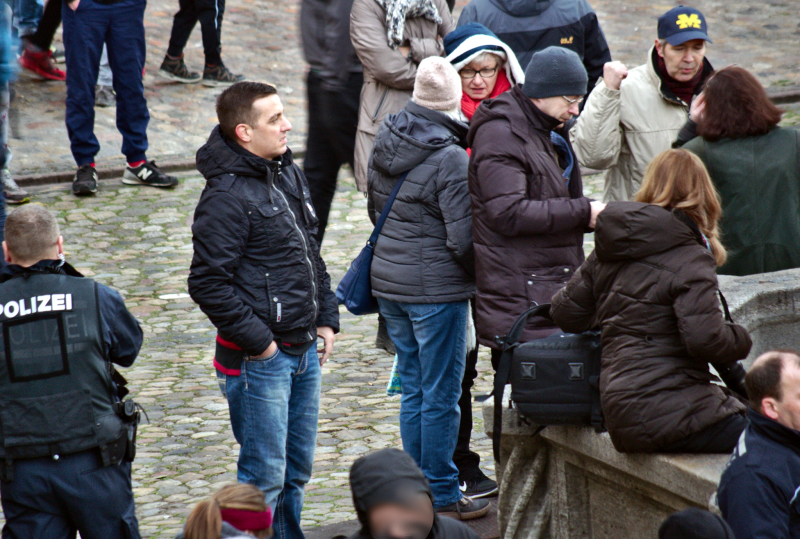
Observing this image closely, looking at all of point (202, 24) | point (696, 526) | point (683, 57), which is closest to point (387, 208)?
point (683, 57)

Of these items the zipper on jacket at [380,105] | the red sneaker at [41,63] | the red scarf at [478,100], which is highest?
the red scarf at [478,100]

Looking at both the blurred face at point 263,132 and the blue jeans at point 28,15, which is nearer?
the blurred face at point 263,132

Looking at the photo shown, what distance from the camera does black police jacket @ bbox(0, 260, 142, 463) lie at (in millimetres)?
3867

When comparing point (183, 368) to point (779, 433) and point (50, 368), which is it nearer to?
point (50, 368)

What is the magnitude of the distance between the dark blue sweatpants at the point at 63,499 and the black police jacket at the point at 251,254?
2.38 feet

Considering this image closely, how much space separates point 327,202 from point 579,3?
7.62 feet

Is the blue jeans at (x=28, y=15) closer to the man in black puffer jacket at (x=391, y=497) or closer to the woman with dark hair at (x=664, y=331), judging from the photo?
the woman with dark hair at (x=664, y=331)

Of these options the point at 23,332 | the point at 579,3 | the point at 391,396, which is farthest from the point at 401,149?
the point at 579,3

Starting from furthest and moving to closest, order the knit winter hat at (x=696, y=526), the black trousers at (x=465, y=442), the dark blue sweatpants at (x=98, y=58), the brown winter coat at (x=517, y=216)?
the dark blue sweatpants at (x=98, y=58)
the black trousers at (x=465, y=442)
the brown winter coat at (x=517, y=216)
the knit winter hat at (x=696, y=526)

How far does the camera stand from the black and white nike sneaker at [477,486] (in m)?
5.32

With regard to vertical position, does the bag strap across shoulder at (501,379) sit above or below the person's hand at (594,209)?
below

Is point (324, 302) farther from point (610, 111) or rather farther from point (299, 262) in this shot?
point (610, 111)

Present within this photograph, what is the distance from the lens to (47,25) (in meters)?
12.5

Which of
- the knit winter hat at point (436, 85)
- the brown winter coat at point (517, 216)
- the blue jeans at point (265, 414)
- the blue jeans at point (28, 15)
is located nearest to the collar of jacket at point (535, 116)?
the brown winter coat at point (517, 216)
